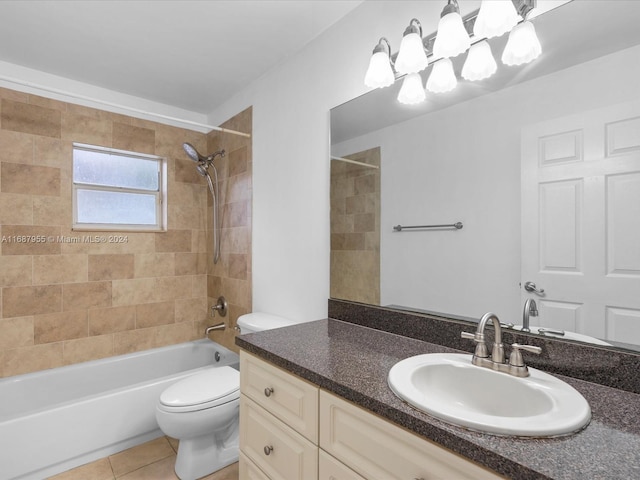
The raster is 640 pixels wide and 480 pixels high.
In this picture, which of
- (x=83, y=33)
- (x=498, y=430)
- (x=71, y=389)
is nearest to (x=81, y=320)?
(x=71, y=389)

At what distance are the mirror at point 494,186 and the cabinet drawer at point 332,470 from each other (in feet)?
2.18

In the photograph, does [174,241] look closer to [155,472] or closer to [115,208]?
[115,208]

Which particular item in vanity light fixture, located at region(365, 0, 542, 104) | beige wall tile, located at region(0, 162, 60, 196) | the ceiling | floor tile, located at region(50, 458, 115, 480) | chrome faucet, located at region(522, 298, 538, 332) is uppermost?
the ceiling

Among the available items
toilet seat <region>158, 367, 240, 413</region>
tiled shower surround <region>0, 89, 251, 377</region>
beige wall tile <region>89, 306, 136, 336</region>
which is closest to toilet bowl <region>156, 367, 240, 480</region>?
toilet seat <region>158, 367, 240, 413</region>

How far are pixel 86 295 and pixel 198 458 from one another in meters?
1.48

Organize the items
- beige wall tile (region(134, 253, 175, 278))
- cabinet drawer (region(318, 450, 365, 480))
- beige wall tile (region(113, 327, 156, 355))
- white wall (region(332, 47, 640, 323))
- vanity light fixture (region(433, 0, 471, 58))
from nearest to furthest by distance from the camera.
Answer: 1. cabinet drawer (region(318, 450, 365, 480))
2. white wall (region(332, 47, 640, 323))
3. vanity light fixture (region(433, 0, 471, 58))
4. beige wall tile (region(113, 327, 156, 355))
5. beige wall tile (region(134, 253, 175, 278))

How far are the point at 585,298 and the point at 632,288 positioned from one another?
113mm

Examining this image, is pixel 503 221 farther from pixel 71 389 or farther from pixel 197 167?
pixel 71 389

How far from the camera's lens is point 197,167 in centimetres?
292

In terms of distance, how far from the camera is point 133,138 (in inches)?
106

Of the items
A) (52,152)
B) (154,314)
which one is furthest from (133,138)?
(154,314)

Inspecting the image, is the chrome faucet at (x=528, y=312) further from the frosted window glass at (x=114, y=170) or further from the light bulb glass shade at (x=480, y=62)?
the frosted window glass at (x=114, y=170)

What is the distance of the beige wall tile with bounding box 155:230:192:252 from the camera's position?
2.83 metres

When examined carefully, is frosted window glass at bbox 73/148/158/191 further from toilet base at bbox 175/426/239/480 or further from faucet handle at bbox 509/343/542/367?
faucet handle at bbox 509/343/542/367
